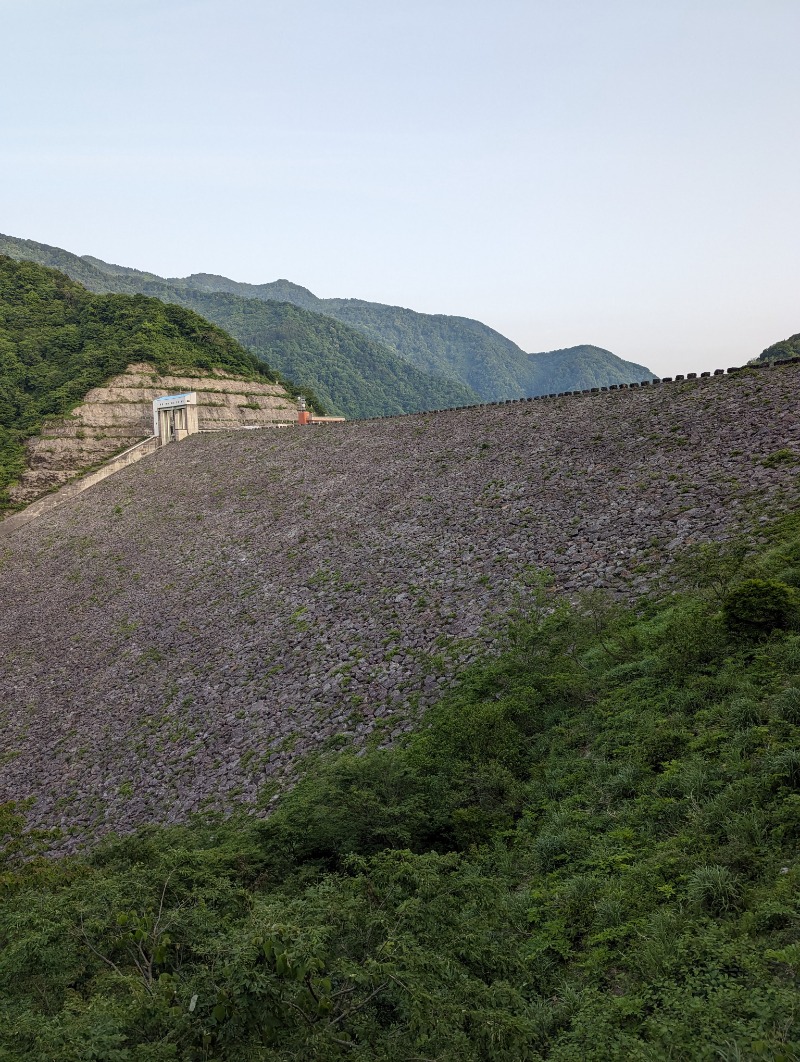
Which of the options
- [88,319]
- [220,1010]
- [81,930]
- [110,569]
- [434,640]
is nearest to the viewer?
[220,1010]

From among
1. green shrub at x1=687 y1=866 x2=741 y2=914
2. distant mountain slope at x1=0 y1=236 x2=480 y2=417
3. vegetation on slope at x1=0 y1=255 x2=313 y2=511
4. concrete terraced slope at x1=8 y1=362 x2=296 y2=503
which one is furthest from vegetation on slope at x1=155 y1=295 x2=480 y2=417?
green shrub at x1=687 y1=866 x2=741 y2=914

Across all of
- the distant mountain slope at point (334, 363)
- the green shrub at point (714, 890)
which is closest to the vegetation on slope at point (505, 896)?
the green shrub at point (714, 890)

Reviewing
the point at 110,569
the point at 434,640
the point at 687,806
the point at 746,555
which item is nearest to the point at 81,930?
the point at 687,806

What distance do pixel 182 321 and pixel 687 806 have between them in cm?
6193

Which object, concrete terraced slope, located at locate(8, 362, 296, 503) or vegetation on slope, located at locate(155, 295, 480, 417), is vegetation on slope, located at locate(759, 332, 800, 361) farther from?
vegetation on slope, located at locate(155, 295, 480, 417)

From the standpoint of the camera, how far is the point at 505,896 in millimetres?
6930

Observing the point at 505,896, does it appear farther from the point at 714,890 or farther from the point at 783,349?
the point at 783,349

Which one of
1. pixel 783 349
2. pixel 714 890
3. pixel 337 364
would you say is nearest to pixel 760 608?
pixel 714 890

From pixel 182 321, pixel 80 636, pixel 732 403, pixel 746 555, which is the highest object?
pixel 182 321

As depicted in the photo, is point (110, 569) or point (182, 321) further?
point (182, 321)

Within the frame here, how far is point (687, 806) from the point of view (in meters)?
7.00

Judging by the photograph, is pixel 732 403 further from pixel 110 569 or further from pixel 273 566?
pixel 110 569

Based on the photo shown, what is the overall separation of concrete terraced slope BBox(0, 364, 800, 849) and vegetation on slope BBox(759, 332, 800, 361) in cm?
3830

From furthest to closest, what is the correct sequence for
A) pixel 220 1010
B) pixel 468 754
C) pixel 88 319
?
pixel 88 319 < pixel 468 754 < pixel 220 1010
